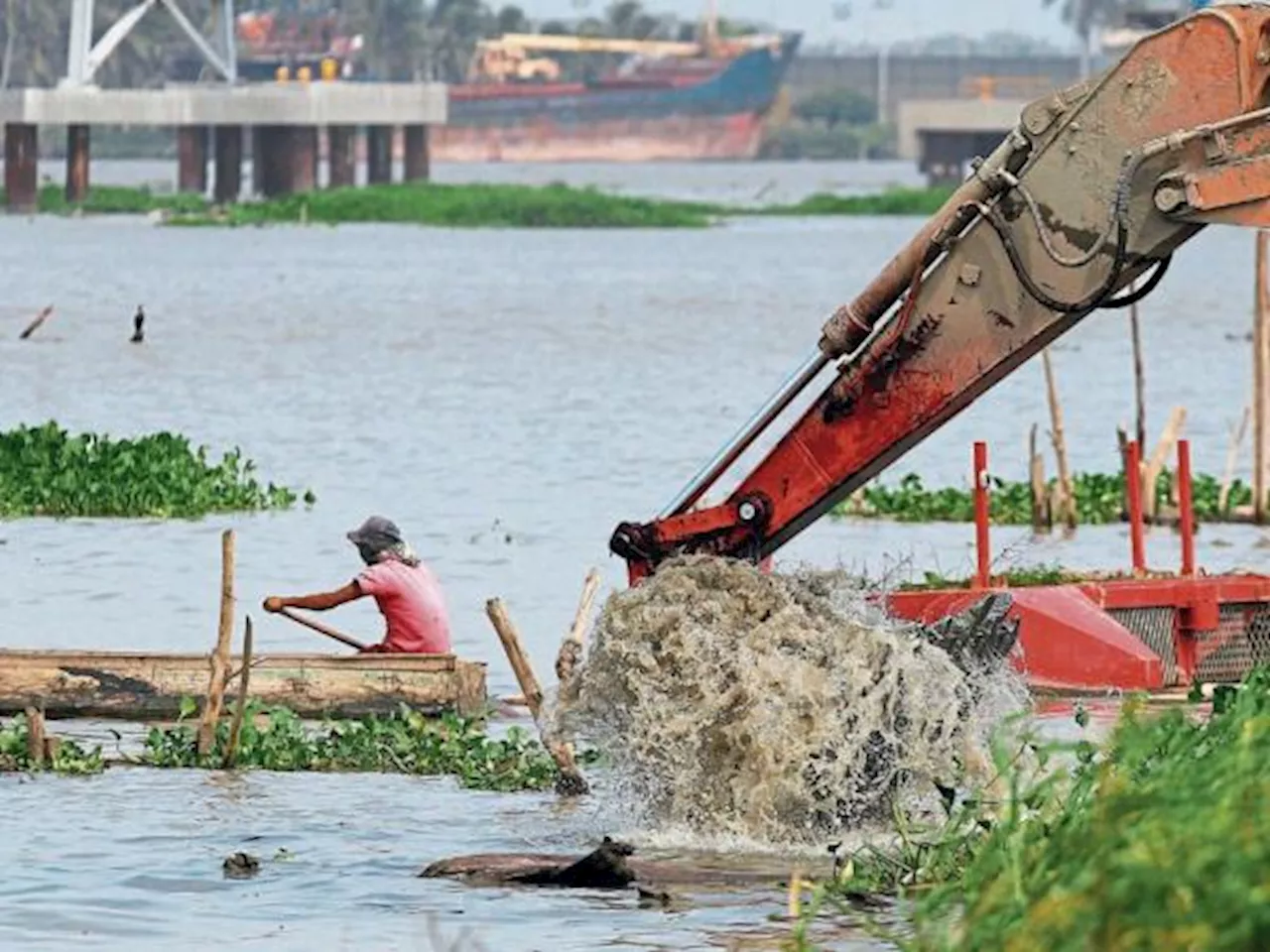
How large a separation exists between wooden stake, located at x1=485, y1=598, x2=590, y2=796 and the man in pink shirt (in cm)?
139

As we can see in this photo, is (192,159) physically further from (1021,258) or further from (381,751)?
(1021,258)

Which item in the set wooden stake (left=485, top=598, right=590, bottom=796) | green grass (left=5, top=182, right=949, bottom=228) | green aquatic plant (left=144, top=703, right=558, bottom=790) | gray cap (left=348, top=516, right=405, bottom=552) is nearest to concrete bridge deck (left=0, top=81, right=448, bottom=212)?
green grass (left=5, top=182, right=949, bottom=228)

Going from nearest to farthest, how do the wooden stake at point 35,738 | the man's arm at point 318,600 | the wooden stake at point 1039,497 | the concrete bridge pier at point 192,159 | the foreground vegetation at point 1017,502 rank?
the wooden stake at point 35,738, the man's arm at point 318,600, the wooden stake at point 1039,497, the foreground vegetation at point 1017,502, the concrete bridge pier at point 192,159

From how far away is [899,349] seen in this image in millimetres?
15570

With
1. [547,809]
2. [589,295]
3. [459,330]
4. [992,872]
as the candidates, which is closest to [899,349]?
[547,809]

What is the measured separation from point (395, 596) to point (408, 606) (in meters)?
0.09

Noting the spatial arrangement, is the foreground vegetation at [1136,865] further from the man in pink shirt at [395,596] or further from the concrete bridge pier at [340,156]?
the concrete bridge pier at [340,156]

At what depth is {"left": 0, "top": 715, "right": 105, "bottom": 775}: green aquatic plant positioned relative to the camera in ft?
57.5

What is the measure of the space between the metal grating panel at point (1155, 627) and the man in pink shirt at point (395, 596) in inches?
134

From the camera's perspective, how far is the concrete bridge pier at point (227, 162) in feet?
382

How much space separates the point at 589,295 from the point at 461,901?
209 ft

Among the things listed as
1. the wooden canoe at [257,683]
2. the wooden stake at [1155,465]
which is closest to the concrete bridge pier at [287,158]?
the wooden stake at [1155,465]

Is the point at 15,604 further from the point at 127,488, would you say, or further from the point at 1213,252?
the point at 1213,252

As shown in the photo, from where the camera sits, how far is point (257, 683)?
60.5 feet
